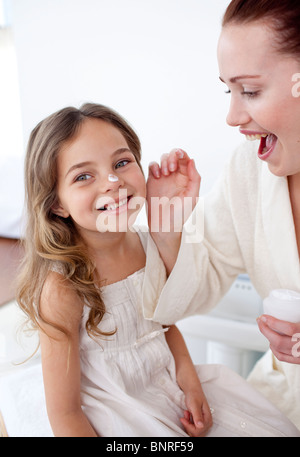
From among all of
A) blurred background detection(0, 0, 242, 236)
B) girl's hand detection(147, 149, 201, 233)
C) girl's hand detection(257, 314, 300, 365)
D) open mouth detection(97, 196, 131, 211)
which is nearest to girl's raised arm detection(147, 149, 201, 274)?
girl's hand detection(147, 149, 201, 233)

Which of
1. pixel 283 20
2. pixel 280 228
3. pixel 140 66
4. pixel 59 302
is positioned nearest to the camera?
pixel 283 20

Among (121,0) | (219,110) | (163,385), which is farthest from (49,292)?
(121,0)

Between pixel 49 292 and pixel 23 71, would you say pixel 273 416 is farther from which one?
Result: pixel 23 71

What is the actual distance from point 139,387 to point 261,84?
551 millimetres

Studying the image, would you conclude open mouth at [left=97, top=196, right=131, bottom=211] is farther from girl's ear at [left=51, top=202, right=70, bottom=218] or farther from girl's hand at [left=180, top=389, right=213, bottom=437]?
girl's hand at [left=180, top=389, right=213, bottom=437]

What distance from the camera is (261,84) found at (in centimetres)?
63

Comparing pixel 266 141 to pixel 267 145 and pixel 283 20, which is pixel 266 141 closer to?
pixel 267 145

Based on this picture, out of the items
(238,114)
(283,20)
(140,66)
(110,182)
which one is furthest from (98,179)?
(140,66)

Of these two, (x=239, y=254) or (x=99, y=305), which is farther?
(x=239, y=254)

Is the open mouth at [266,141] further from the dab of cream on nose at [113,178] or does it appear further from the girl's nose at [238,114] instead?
the dab of cream on nose at [113,178]

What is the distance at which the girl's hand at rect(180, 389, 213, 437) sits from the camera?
74cm

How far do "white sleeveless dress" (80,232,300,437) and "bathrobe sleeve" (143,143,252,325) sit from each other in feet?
0.11

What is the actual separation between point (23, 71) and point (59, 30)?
0.17 metres

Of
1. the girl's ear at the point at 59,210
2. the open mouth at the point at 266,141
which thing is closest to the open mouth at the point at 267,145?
the open mouth at the point at 266,141
